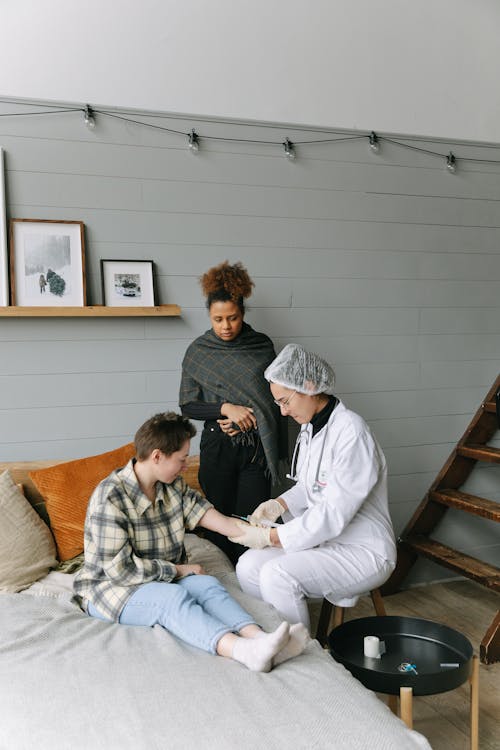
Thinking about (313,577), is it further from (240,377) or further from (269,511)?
(240,377)

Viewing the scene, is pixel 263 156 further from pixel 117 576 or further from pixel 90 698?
pixel 90 698

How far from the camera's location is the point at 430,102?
153 inches

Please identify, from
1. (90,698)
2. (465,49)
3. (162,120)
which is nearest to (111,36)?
(162,120)

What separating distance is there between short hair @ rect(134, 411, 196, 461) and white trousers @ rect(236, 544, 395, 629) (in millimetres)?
581

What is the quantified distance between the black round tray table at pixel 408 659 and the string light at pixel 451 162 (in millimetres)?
2503

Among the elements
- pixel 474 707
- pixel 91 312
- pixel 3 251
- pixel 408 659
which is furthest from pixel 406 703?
pixel 3 251

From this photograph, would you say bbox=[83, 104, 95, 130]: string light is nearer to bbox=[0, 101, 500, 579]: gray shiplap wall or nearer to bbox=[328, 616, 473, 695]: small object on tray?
bbox=[0, 101, 500, 579]: gray shiplap wall

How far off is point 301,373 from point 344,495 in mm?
456

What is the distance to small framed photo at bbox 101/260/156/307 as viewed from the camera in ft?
10.8

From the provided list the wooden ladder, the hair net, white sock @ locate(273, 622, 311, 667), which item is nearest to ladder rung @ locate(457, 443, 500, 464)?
the wooden ladder

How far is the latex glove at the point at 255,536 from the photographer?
2619mm

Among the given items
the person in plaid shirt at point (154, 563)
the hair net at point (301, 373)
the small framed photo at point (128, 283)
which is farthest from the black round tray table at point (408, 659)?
the small framed photo at point (128, 283)

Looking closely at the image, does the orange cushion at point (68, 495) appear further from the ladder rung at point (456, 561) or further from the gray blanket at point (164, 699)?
the ladder rung at point (456, 561)

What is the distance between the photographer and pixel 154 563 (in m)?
2.36
